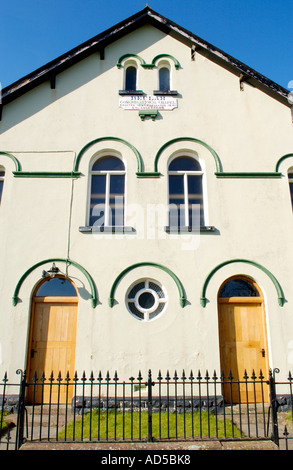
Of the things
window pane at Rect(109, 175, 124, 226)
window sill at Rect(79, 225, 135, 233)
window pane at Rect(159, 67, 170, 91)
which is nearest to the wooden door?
window sill at Rect(79, 225, 135, 233)

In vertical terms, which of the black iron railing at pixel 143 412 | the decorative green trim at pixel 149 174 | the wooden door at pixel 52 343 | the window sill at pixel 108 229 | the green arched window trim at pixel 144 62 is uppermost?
the green arched window trim at pixel 144 62

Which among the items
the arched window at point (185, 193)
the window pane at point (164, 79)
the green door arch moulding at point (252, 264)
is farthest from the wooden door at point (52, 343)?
the window pane at point (164, 79)

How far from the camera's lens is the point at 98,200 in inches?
407

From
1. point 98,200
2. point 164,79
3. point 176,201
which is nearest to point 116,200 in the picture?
point 98,200

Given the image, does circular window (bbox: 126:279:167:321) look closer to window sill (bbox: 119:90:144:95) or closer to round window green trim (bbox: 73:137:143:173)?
round window green trim (bbox: 73:137:143:173)

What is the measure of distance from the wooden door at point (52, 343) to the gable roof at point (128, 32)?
20.3 feet

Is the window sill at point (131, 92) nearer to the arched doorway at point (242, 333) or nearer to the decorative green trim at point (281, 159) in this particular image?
the decorative green trim at point (281, 159)

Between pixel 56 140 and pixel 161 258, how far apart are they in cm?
457

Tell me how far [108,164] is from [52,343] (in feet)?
16.9

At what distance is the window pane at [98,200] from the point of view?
1012cm

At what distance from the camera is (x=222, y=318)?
31.1 ft

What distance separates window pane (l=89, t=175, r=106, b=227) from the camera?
398 inches

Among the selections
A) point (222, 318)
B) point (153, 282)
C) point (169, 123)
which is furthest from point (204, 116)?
point (222, 318)
